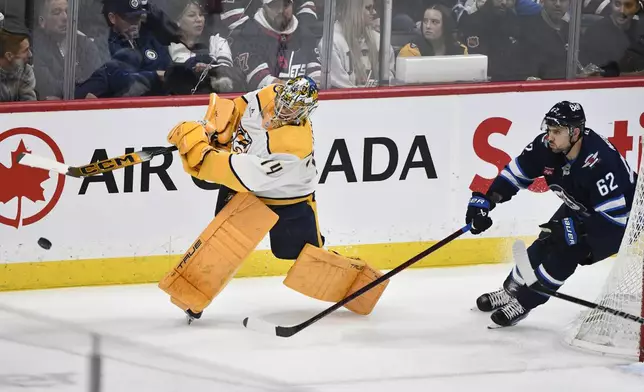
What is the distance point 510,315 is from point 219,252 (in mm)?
1166

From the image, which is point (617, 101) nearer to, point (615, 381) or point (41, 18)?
point (615, 381)

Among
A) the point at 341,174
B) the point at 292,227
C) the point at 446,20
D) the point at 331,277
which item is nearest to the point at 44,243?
the point at 292,227

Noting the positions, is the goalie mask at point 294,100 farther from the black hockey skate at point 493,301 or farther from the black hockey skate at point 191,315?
the black hockey skate at point 493,301

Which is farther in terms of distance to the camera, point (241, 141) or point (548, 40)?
point (548, 40)

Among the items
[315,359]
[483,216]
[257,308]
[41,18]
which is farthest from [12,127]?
[483,216]

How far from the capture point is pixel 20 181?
213 inches

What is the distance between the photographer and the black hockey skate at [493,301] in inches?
216

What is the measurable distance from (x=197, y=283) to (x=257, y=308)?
1.64 ft

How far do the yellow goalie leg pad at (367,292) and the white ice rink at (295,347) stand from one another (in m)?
0.04

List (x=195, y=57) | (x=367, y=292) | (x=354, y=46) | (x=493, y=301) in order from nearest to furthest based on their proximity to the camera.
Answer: (x=367, y=292) < (x=493, y=301) < (x=195, y=57) < (x=354, y=46)

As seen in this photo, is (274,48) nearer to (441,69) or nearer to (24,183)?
(441,69)

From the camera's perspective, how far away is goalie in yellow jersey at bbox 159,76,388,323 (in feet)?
16.1

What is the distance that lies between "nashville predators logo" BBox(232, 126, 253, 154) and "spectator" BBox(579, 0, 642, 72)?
6.40 ft

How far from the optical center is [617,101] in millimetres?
6258
